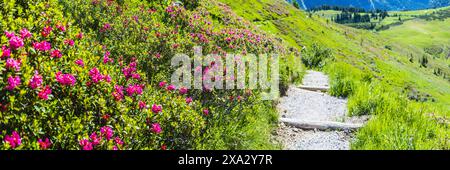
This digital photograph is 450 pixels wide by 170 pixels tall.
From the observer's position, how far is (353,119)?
12.8 m

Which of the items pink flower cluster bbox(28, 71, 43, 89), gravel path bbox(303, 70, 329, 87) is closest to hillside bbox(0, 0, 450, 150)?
pink flower cluster bbox(28, 71, 43, 89)

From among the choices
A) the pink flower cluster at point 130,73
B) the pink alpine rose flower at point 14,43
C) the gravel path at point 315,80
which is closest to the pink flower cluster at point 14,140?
the pink alpine rose flower at point 14,43

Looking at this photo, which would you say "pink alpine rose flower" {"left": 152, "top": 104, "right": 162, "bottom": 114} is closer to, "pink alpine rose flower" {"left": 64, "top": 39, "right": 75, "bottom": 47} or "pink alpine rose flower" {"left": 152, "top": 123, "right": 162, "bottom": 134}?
"pink alpine rose flower" {"left": 152, "top": 123, "right": 162, "bottom": 134}

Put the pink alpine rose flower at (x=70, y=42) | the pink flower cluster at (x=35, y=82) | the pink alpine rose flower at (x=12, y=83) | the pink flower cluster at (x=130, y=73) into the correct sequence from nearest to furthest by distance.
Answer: the pink alpine rose flower at (x=12, y=83), the pink flower cluster at (x=35, y=82), the pink alpine rose flower at (x=70, y=42), the pink flower cluster at (x=130, y=73)

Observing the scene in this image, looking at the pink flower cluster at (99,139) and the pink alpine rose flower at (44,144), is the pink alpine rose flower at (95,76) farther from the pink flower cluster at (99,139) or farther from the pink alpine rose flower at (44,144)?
the pink alpine rose flower at (44,144)

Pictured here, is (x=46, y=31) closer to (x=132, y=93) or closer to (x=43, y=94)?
(x=132, y=93)

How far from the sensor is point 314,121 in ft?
39.3

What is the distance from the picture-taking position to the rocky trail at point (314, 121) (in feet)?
35.7

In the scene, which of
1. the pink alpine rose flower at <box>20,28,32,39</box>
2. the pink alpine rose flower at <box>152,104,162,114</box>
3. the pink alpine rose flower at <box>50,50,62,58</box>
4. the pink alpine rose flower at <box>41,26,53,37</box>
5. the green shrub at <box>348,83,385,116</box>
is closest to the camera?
the pink alpine rose flower at <box>20,28,32,39</box>

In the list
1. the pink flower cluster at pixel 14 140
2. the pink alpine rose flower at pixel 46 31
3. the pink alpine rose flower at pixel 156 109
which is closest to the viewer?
the pink flower cluster at pixel 14 140

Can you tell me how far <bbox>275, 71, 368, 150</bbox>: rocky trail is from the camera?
35.7 ft

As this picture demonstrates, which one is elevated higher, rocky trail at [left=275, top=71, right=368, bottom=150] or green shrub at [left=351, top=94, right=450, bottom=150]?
green shrub at [left=351, top=94, right=450, bottom=150]
